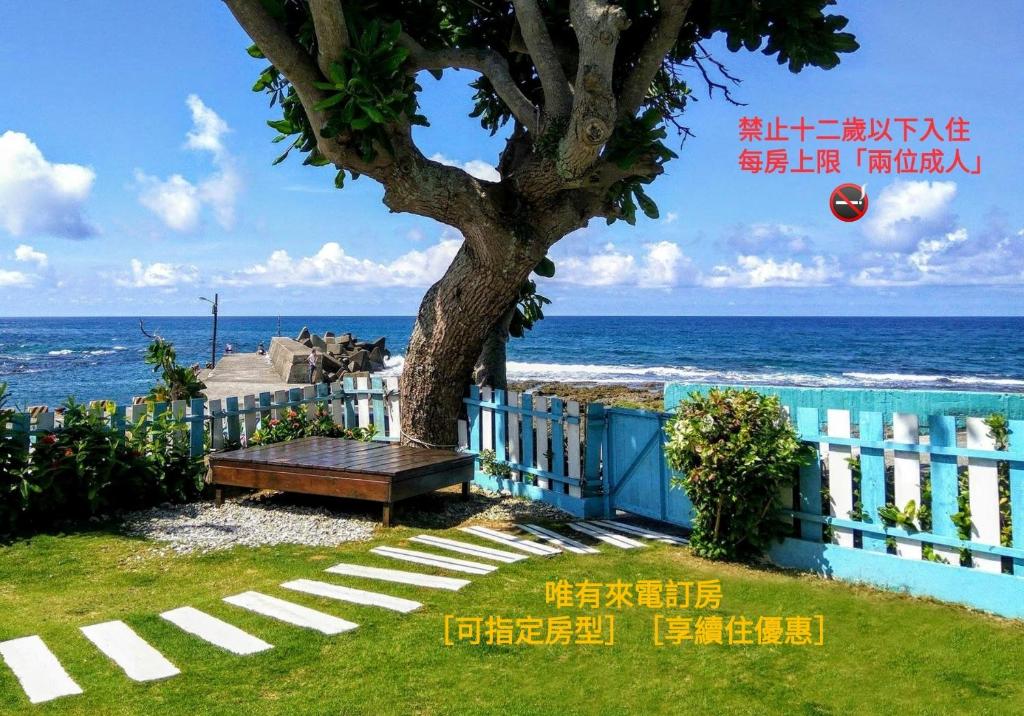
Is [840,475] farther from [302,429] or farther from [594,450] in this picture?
[302,429]

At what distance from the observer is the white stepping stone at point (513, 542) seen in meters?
7.08

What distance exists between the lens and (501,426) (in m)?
9.95

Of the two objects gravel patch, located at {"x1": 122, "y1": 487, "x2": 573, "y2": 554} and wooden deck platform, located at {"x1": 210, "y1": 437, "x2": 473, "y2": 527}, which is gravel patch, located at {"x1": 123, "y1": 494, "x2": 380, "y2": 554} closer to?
gravel patch, located at {"x1": 122, "y1": 487, "x2": 573, "y2": 554}

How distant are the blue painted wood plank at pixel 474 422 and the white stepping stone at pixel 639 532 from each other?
7.81 ft

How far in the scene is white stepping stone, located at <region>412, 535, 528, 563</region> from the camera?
682cm

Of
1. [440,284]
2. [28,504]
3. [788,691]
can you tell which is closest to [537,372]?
[440,284]

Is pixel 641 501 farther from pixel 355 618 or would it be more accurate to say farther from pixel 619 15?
pixel 619 15

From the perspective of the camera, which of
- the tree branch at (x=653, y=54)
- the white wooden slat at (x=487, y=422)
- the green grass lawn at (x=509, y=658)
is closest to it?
the green grass lawn at (x=509, y=658)

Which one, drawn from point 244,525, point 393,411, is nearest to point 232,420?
point 393,411

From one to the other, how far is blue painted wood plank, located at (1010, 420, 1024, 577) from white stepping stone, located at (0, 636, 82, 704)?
594cm

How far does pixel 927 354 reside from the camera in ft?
209

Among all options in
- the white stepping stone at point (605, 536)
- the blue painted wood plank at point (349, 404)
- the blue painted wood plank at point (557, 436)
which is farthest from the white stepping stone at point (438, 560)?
the blue painted wood plank at point (349, 404)

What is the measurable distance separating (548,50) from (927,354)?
213 feet

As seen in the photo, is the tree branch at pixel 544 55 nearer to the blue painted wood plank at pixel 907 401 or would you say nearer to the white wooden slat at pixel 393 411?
the blue painted wood plank at pixel 907 401
